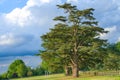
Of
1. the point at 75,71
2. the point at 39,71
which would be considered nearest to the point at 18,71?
the point at 39,71

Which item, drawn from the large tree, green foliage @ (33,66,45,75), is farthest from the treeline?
the large tree

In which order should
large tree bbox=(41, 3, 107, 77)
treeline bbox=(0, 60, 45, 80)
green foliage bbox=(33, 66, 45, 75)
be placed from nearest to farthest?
large tree bbox=(41, 3, 107, 77) < treeline bbox=(0, 60, 45, 80) < green foliage bbox=(33, 66, 45, 75)

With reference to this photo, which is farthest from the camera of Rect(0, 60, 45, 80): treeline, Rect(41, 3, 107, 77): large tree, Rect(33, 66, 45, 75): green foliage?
Rect(33, 66, 45, 75): green foliage

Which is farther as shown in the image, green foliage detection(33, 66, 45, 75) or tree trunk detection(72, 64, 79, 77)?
green foliage detection(33, 66, 45, 75)

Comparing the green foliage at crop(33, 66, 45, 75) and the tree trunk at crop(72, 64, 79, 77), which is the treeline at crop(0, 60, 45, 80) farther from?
the tree trunk at crop(72, 64, 79, 77)

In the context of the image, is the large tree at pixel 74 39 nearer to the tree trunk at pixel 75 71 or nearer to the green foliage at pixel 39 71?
the tree trunk at pixel 75 71

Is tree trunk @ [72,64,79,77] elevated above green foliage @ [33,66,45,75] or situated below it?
below

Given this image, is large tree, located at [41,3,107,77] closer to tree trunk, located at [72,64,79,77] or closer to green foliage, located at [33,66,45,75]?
tree trunk, located at [72,64,79,77]

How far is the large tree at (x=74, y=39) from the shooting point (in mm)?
83125

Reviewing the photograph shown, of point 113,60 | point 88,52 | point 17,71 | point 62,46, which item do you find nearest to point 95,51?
point 88,52

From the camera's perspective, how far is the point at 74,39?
83.5 m

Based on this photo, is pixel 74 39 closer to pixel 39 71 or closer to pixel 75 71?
pixel 75 71

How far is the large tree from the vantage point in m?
83.1

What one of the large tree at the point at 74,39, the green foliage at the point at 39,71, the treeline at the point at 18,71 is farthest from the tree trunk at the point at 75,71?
the green foliage at the point at 39,71
